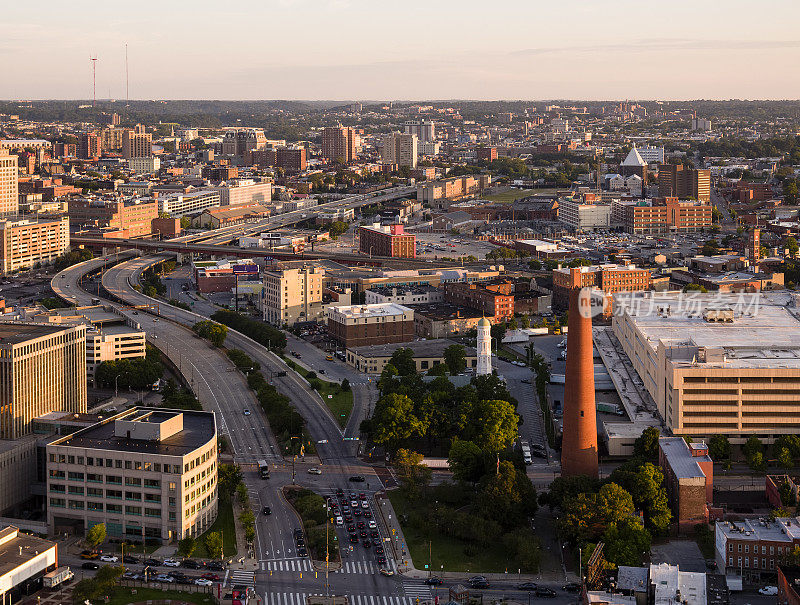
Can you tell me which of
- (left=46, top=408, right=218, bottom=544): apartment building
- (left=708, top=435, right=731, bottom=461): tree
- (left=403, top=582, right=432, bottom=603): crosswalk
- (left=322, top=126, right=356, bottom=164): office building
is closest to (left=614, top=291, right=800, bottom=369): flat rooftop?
(left=708, top=435, right=731, bottom=461): tree

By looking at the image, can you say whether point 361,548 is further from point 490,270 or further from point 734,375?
point 490,270

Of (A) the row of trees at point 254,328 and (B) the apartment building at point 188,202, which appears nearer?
(A) the row of trees at point 254,328

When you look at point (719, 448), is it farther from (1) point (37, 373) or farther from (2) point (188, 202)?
(2) point (188, 202)

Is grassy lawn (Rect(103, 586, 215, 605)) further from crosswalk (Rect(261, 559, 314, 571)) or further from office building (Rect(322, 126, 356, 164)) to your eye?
office building (Rect(322, 126, 356, 164))

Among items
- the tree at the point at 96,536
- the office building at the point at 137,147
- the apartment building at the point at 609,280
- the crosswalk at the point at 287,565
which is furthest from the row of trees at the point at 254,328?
the office building at the point at 137,147

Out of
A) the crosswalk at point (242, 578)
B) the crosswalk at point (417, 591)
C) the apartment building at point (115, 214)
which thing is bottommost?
the crosswalk at point (417, 591)

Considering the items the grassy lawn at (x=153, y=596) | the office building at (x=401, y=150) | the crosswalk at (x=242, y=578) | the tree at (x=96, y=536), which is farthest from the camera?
the office building at (x=401, y=150)

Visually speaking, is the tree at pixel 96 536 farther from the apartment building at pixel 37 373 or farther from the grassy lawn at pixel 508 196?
the grassy lawn at pixel 508 196

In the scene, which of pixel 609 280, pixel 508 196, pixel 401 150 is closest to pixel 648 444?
pixel 609 280
